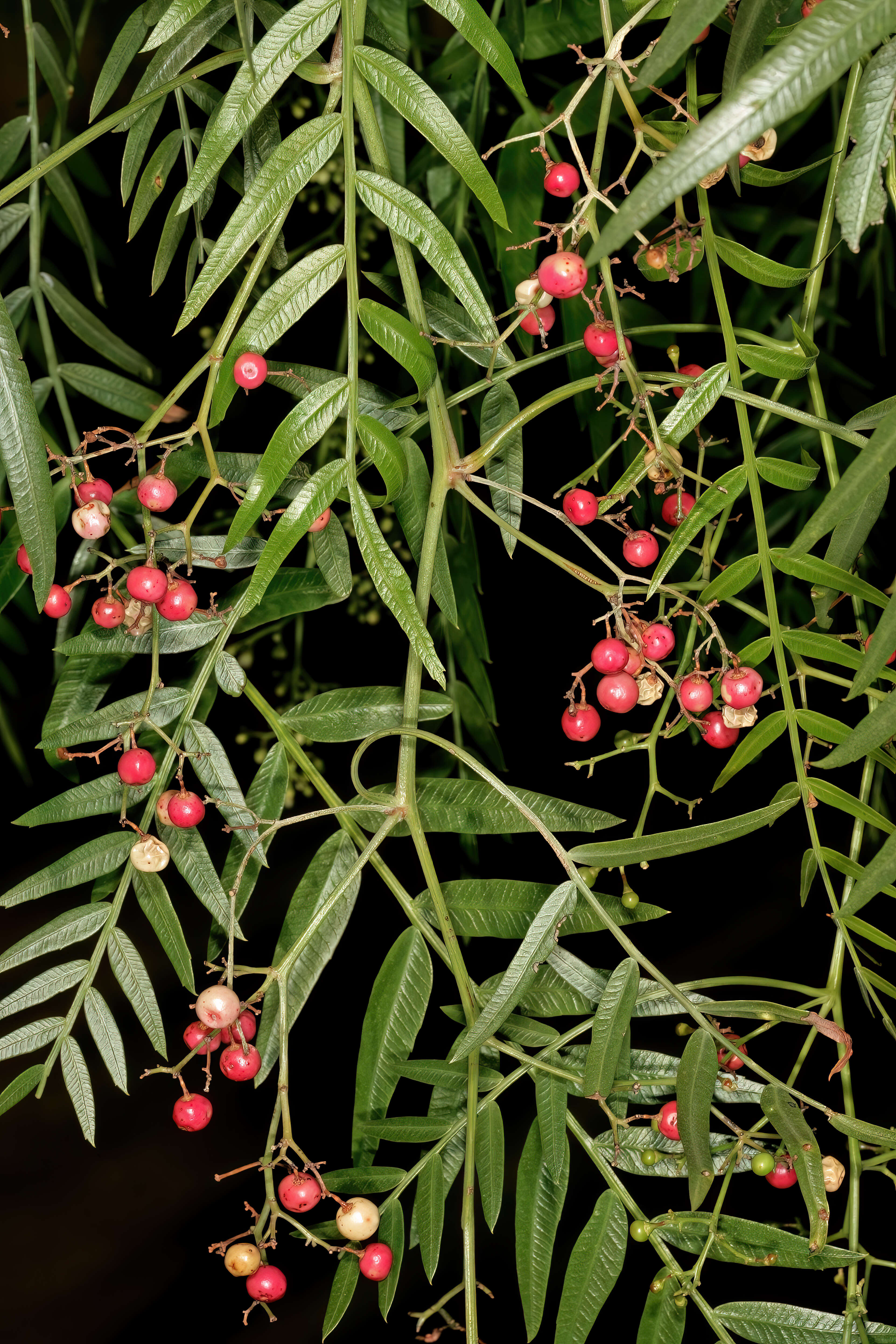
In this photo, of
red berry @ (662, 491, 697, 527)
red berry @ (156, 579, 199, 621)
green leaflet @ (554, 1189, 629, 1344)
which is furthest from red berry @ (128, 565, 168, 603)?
green leaflet @ (554, 1189, 629, 1344)

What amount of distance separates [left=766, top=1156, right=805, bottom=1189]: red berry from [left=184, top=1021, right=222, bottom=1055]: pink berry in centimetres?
25

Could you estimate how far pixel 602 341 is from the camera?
434 mm

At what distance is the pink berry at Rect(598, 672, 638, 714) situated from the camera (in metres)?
0.45

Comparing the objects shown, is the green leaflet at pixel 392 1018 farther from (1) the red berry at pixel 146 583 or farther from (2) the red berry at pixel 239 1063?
(1) the red berry at pixel 146 583

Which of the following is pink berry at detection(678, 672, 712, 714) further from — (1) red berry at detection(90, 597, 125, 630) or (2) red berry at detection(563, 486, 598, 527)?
(1) red berry at detection(90, 597, 125, 630)

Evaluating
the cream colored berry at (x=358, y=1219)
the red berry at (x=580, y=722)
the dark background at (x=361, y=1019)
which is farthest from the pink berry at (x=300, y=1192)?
the dark background at (x=361, y=1019)

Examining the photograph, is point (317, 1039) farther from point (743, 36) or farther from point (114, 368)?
point (743, 36)

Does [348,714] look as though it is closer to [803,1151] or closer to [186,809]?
[186,809]

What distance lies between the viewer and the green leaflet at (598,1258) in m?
0.48

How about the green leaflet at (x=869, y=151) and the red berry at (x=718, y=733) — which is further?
the red berry at (x=718, y=733)

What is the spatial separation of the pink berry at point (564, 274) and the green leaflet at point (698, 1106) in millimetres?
290

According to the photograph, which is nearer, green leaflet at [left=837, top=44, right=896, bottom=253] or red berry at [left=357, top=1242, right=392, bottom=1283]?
green leaflet at [left=837, top=44, right=896, bottom=253]

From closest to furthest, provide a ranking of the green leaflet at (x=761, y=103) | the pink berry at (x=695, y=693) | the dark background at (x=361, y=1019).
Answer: the green leaflet at (x=761, y=103) < the pink berry at (x=695, y=693) < the dark background at (x=361, y=1019)

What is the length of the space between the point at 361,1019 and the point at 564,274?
1.01m
